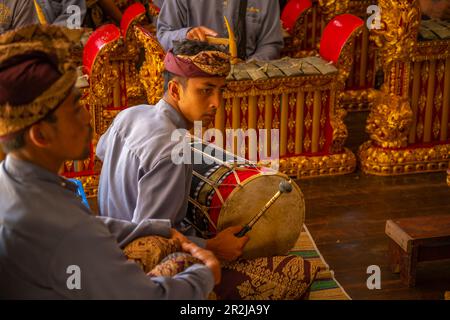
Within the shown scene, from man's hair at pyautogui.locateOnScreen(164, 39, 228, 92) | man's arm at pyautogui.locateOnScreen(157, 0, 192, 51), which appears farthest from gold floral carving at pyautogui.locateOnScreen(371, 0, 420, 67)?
man's hair at pyautogui.locateOnScreen(164, 39, 228, 92)

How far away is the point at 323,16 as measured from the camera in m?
6.28

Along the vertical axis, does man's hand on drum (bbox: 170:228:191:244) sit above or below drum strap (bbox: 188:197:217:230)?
above

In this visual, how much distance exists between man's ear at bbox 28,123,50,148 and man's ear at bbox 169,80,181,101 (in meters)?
1.08

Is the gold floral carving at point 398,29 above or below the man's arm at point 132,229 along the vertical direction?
above

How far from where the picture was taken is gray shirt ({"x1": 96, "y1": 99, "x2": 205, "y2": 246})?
2621 millimetres

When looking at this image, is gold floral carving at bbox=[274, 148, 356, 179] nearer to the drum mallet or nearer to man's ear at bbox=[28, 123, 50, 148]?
the drum mallet

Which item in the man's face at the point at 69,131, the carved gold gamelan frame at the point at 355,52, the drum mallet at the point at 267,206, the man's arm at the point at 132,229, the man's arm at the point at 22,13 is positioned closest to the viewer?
the man's face at the point at 69,131

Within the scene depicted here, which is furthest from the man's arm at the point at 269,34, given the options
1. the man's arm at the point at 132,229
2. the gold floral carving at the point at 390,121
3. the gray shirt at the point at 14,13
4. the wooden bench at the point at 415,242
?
the man's arm at the point at 132,229

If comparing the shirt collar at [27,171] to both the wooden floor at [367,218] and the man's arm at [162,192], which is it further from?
the wooden floor at [367,218]

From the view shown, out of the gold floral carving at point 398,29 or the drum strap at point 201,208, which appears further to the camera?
the gold floral carving at point 398,29

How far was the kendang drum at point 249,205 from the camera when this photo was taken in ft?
9.53

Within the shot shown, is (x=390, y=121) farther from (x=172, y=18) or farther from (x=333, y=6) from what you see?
(x=172, y=18)
